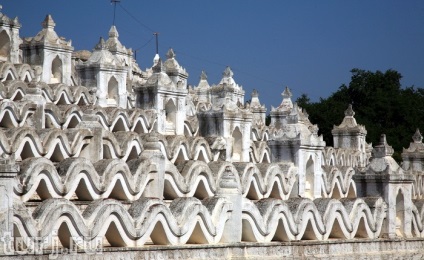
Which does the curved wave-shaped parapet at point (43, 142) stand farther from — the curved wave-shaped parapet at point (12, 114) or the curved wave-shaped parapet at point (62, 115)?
the curved wave-shaped parapet at point (62, 115)

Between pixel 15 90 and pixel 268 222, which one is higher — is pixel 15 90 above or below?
above

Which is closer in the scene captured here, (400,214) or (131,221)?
(131,221)

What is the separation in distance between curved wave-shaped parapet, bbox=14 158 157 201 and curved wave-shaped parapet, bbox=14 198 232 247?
1258 mm

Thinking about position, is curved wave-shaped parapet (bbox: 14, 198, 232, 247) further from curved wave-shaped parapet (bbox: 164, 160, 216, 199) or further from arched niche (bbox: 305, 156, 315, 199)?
arched niche (bbox: 305, 156, 315, 199)

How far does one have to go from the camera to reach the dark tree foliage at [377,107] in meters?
58.6

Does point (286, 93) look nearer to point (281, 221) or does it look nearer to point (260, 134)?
point (260, 134)

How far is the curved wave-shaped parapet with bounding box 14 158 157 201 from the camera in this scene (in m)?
14.6

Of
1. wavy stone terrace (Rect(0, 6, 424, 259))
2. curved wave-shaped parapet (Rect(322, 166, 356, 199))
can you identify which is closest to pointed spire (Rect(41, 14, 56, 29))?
wavy stone terrace (Rect(0, 6, 424, 259))

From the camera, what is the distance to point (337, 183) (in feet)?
82.2

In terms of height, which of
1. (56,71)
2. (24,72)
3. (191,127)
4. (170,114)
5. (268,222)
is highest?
(56,71)

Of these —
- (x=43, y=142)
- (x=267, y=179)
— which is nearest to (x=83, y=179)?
(x=43, y=142)

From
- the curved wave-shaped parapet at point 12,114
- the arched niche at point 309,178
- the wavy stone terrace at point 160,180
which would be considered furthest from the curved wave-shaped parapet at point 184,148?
the curved wave-shaped parapet at point 12,114

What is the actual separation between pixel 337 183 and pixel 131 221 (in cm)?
1202

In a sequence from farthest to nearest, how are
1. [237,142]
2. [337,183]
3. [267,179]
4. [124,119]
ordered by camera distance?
[237,142], [337,183], [124,119], [267,179]
